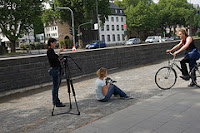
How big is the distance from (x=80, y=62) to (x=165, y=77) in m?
4.59

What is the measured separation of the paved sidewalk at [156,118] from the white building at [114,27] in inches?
2453

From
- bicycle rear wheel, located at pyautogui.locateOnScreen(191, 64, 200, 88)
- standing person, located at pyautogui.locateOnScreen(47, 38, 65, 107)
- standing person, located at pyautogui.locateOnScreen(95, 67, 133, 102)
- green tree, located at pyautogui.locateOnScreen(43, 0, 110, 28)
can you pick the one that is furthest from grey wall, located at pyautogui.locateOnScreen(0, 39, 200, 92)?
green tree, located at pyautogui.locateOnScreen(43, 0, 110, 28)

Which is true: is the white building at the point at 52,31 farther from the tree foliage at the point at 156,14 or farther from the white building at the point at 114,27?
the tree foliage at the point at 156,14

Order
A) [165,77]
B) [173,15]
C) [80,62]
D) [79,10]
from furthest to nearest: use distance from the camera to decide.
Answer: [173,15], [79,10], [80,62], [165,77]

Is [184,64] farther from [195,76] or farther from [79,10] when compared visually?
[79,10]

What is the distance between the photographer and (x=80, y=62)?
10.6m

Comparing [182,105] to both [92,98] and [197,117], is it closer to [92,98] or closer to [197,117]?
[197,117]

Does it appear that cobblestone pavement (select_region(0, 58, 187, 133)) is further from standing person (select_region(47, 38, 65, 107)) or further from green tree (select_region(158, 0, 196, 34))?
green tree (select_region(158, 0, 196, 34))

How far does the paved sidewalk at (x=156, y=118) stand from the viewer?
389cm

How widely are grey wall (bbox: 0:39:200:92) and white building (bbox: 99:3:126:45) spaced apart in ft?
170

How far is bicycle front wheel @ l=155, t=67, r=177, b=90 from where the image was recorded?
282 inches

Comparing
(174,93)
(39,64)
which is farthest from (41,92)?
(174,93)

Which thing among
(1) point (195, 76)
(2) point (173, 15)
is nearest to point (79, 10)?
(1) point (195, 76)

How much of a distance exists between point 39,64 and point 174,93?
5183 millimetres
